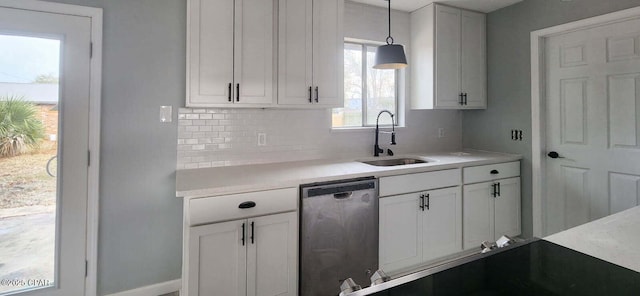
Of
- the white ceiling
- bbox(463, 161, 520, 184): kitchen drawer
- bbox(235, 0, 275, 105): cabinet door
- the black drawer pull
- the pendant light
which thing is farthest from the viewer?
the white ceiling

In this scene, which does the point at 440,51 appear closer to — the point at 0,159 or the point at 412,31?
the point at 412,31

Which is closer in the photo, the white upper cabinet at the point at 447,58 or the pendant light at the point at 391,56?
the pendant light at the point at 391,56

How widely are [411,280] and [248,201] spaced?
51.4 inches

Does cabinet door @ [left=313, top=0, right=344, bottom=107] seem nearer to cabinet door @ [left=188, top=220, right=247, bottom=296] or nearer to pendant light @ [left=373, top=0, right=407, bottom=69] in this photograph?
pendant light @ [left=373, top=0, right=407, bottom=69]

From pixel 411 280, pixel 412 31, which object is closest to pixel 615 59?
pixel 412 31

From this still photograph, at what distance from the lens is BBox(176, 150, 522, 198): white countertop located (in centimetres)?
188

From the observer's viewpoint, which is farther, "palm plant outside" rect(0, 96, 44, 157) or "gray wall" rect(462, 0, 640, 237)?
"gray wall" rect(462, 0, 640, 237)

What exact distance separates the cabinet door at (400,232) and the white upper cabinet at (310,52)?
0.96 meters

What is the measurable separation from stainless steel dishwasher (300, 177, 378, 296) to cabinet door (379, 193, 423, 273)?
0.10 meters

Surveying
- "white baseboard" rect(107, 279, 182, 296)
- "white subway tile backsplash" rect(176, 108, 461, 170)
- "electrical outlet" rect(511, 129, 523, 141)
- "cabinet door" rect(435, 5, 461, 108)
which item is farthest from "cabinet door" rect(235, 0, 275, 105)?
"electrical outlet" rect(511, 129, 523, 141)

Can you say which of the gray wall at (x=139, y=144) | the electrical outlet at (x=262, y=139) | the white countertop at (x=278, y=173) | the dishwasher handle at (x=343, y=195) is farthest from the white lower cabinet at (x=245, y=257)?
the electrical outlet at (x=262, y=139)

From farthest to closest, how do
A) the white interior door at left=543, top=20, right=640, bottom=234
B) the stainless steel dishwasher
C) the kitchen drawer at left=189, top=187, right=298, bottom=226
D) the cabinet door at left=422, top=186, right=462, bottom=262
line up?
the cabinet door at left=422, top=186, right=462, bottom=262 < the white interior door at left=543, top=20, right=640, bottom=234 < the stainless steel dishwasher < the kitchen drawer at left=189, top=187, right=298, bottom=226

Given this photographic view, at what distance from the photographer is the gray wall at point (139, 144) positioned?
2.19 metres

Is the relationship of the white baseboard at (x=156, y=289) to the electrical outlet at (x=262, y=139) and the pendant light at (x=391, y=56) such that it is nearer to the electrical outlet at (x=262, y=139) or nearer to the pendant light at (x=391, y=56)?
the electrical outlet at (x=262, y=139)
